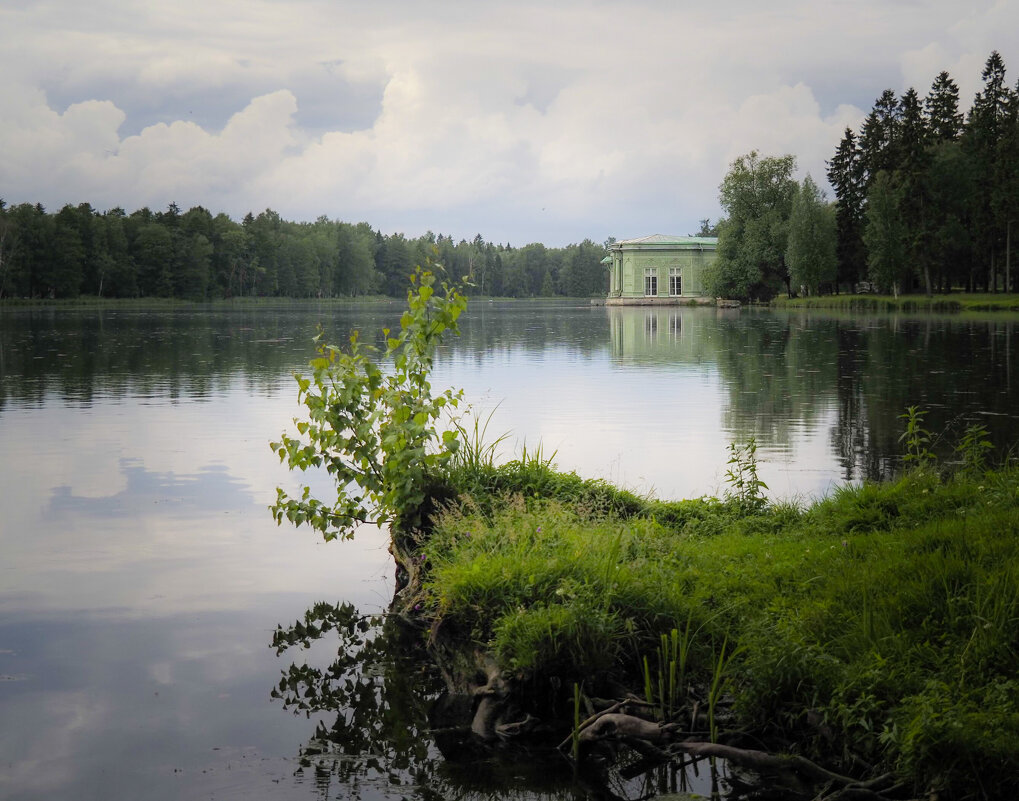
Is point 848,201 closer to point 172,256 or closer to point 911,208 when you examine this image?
point 911,208

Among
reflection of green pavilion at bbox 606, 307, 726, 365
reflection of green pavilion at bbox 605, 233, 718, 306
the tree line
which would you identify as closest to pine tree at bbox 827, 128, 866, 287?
the tree line

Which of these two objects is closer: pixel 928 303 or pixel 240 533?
pixel 240 533

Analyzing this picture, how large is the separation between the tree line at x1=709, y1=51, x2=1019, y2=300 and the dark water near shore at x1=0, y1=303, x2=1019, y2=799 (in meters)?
39.6

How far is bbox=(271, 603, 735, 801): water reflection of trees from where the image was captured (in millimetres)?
5195

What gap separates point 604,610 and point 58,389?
66.0 feet

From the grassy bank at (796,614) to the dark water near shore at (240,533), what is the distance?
0.66 m

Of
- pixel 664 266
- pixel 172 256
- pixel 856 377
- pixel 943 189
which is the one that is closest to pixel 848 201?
pixel 943 189

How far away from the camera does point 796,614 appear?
607cm

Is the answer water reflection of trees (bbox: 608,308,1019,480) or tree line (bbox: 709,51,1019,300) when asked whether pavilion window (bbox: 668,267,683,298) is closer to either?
tree line (bbox: 709,51,1019,300)

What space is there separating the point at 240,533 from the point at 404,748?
4.91m

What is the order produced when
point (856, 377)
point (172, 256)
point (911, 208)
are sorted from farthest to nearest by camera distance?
point (172, 256) < point (911, 208) < point (856, 377)

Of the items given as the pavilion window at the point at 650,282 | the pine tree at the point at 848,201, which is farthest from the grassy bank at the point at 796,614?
the pavilion window at the point at 650,282

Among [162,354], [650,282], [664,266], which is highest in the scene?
[664,266]

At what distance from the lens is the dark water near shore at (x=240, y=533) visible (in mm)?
5484
